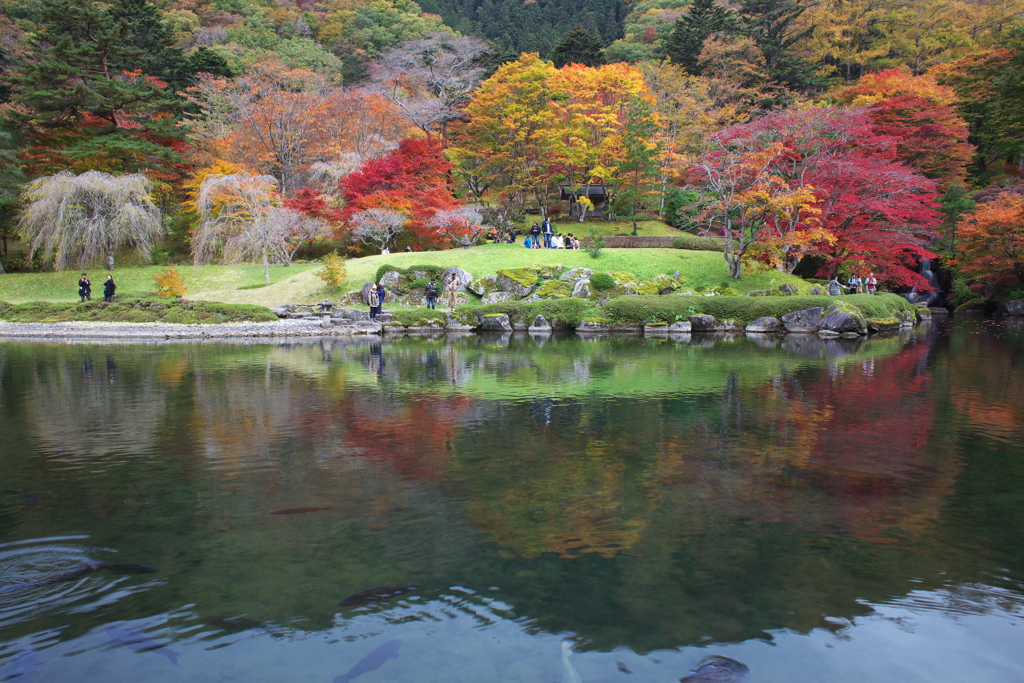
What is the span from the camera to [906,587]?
4.29 meters

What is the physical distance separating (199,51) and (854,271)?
48101 mm

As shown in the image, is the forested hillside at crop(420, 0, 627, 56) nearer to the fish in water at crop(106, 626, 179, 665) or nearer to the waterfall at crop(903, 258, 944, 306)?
the waterfall at crop(903, 258, 944, 306)

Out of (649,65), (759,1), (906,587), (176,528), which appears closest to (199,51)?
(649,65)

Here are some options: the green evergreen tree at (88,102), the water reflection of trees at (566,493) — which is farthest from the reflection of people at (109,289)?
the water reflection of trees at (566,493)

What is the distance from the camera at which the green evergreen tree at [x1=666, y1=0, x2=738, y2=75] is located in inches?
1958

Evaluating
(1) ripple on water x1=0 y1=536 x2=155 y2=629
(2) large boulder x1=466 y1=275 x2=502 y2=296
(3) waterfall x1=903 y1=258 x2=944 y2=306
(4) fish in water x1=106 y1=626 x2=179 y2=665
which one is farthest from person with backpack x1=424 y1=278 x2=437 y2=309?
(3) waterfall x1=903 y1=258 x2=944 y2=306

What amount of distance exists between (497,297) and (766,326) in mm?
12108

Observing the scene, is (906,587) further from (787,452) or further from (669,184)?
(669,184)

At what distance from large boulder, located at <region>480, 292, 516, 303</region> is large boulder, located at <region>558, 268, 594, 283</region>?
2.72m

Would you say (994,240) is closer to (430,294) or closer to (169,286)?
(430,294)

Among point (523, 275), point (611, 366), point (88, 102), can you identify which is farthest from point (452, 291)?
point (88, 102)

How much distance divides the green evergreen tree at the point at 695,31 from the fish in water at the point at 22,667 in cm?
5477

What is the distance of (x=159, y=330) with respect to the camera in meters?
23.4

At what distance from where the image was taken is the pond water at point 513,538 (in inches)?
143
